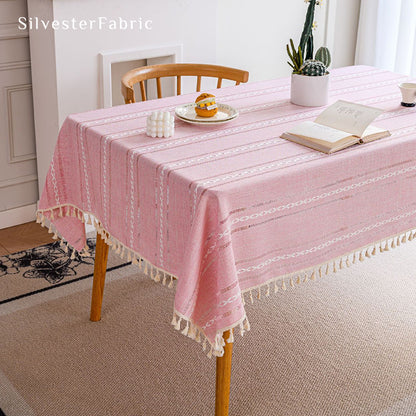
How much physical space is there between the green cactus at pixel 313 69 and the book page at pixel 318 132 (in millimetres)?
283

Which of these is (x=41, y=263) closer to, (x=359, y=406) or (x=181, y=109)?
(x=181, y=109)

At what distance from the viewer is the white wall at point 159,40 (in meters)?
2.90

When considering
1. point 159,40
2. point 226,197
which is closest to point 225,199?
point 226,197

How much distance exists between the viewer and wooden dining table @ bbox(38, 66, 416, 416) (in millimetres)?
1673

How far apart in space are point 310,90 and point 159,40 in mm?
1127

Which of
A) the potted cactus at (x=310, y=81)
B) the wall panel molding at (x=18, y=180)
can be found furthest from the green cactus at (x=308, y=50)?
the wall panel molding at (x=18, y=180)

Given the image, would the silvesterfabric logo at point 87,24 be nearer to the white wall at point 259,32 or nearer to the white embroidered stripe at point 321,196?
the white wall at point 259,32

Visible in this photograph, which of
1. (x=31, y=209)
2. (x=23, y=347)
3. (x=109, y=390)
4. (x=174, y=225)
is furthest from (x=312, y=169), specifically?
(x=31, y=209)

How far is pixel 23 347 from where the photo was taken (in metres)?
2.37

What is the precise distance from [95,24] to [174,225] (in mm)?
1504

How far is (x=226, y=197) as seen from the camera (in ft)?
5.39

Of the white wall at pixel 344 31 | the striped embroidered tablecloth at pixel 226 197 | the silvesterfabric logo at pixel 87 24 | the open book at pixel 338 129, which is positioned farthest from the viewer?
the white wall at pixel 344 31

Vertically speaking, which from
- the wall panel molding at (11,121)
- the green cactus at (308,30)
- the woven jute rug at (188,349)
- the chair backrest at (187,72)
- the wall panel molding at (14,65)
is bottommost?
the woven jute rug at (188,349)

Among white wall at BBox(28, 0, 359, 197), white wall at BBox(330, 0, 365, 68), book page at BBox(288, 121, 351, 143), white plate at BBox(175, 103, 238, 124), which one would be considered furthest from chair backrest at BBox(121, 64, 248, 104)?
white wall at BBox(330, 0, 365, 68)
